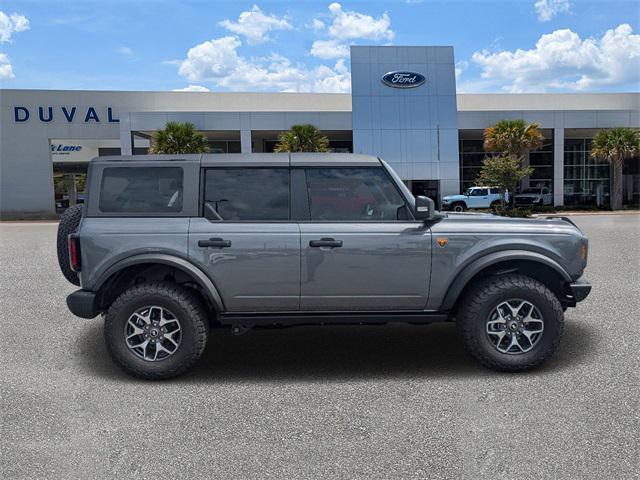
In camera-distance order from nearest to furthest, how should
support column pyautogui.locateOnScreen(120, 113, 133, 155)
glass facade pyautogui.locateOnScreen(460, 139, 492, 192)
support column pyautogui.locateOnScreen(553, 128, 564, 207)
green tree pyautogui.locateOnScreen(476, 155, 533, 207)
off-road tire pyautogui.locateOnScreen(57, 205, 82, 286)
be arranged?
off-road tire pyautogui.locateOnScreen(57, 205, 82, 286), green tree pyautogui.locateOnScreen(476, 155, 533, 207), support column pyautogui.locateOnScreen(120, 113, 133, 155), support column pyautogui.locateOnScreen(553, 128, 564, 207), glass facade pyautogui.locateOnScreen(460, 139, 492, 192)

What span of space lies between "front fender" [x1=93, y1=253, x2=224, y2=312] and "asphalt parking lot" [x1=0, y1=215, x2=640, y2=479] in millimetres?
780

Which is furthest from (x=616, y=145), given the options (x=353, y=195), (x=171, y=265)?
(x=171, y=265)

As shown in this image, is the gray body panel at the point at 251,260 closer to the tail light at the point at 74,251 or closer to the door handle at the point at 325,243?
the door handle at the point at 325,243

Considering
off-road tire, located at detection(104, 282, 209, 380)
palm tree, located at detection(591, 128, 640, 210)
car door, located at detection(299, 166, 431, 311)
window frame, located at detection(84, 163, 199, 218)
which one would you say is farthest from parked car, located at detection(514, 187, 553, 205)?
off-road tire, located at detection(104, 282, 209, 380)

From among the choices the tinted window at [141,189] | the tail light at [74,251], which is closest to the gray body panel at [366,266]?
the tinted window at [141,189]

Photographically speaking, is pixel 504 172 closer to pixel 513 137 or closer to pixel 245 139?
pixel 513 137

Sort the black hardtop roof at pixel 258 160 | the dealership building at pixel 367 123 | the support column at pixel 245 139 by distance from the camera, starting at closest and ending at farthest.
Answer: the black hardtop roof at pixel 258 160 < the dealership building at pixel 367 123 < the support column at pixel 245 139

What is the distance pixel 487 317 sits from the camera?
4258 millimetres

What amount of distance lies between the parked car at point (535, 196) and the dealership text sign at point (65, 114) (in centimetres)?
2879

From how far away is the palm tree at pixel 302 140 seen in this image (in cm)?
2922

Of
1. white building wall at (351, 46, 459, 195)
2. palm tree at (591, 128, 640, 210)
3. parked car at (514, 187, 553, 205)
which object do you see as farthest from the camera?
parked car at (514, 187, 553, 205)

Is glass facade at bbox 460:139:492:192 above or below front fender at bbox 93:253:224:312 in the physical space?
above

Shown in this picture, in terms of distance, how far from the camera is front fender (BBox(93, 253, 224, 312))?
418cm

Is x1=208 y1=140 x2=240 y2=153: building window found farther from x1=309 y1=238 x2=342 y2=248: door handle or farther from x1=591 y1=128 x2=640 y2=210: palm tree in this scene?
x1=309 y1=238 x2=342 y2=248: door handle
